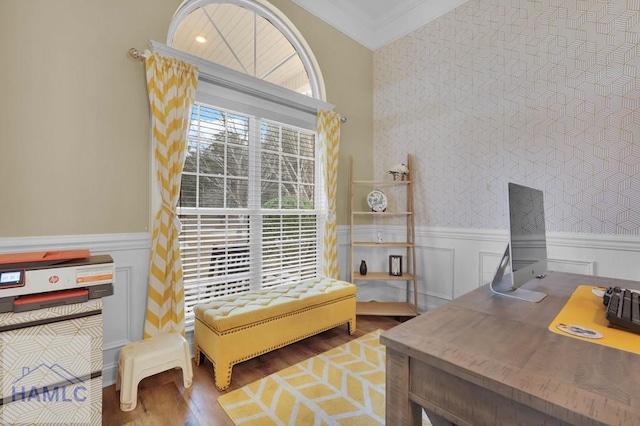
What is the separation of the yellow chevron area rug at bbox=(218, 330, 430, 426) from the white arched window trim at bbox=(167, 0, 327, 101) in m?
2.51

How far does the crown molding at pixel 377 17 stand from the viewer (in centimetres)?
301

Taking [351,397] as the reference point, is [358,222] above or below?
above

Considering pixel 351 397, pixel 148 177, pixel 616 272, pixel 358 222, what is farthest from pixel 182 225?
pixel 616 272

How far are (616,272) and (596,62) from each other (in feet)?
5.18

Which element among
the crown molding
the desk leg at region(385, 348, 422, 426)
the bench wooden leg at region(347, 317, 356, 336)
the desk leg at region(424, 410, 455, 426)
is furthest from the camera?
the crown molding

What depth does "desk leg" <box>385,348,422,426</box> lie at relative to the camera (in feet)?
2.61

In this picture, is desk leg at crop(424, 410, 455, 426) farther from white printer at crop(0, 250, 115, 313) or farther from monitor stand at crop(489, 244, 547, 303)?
white printer at crop(0, 250, 115, 313)

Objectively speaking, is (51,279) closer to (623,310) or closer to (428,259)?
(623,310)

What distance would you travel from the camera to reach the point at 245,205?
2568 millimetres

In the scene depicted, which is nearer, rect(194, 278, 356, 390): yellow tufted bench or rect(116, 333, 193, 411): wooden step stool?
rect(116, 333, 193, 411): wooden step stool

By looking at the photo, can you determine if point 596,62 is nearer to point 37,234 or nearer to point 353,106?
point 353,106

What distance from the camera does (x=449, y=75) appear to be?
2.93m

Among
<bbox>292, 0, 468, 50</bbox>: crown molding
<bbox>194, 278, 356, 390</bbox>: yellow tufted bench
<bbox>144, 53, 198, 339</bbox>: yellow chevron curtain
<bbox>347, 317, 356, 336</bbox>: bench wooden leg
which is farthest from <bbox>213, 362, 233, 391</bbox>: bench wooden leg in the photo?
<bbox>292, 0, 468, 50</bbox>: crown molding

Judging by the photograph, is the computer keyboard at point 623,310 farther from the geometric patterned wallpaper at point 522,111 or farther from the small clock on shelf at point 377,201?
the small clock on shelf at point 377,201
